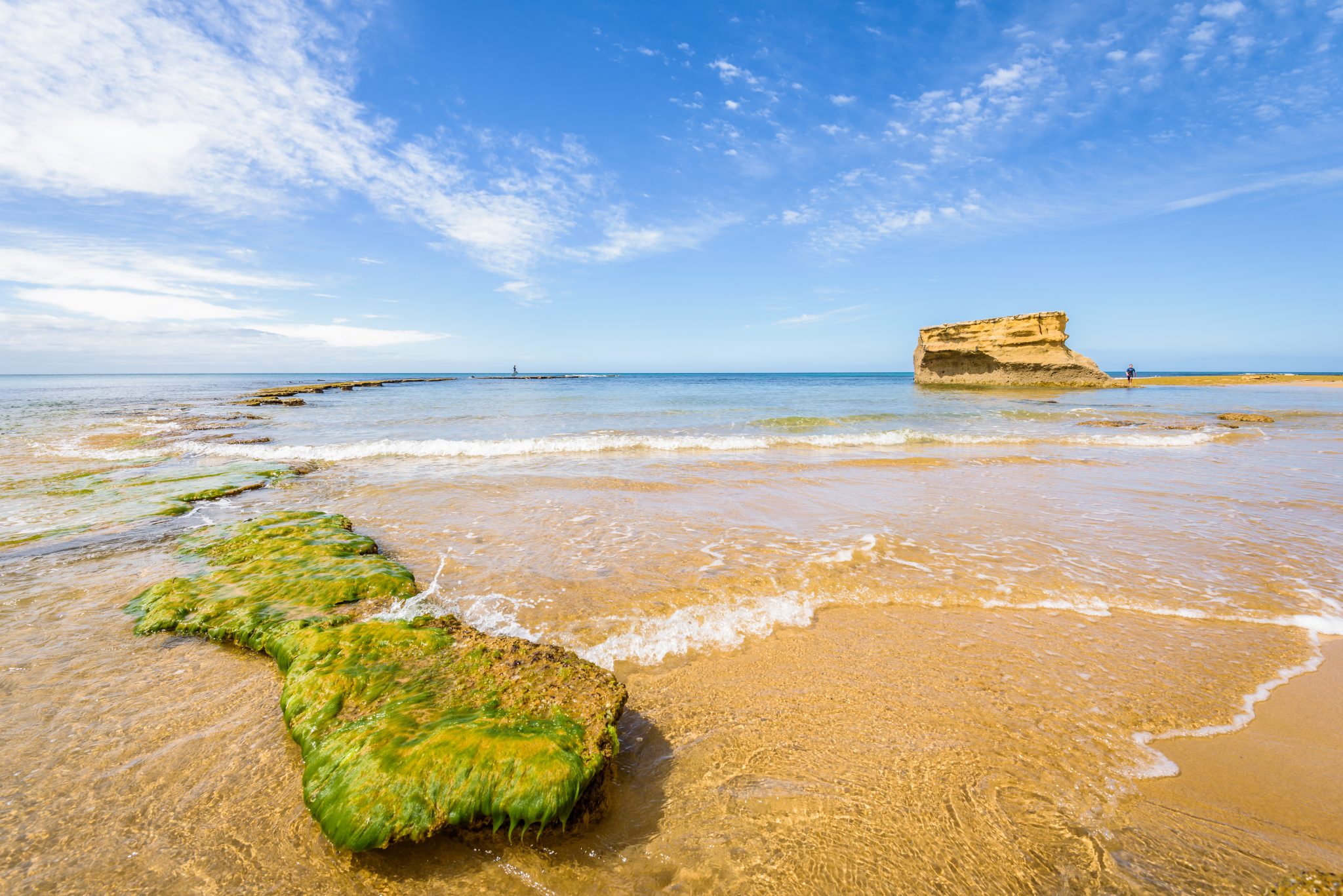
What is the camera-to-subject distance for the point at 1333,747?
9.69 feet

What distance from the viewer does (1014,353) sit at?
43.2 metres

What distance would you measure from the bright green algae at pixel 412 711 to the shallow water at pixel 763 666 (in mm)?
150

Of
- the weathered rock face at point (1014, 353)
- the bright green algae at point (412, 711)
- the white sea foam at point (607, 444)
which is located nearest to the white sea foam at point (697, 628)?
the bright green algae at point (412, 711)

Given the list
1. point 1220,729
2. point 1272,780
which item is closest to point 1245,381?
point 1220,729

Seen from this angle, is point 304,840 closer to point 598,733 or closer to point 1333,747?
point 598,733

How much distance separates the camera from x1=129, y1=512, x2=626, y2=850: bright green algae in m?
2.40

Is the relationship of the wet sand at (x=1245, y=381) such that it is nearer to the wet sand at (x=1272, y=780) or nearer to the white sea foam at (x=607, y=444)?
the white sea foam at (x=607, y=444)

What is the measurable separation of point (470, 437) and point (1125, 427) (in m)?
21.8

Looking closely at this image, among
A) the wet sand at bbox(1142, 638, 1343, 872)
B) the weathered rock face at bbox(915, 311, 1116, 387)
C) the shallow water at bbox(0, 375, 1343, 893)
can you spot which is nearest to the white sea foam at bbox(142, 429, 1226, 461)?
the shallow water at bbox(0, 375, 1343, 893)

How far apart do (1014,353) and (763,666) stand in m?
48.3

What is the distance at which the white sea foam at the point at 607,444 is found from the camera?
13977mm

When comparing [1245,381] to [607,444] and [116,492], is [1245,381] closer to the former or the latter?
[607,444]

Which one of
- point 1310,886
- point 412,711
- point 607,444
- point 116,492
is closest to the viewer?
point 1310,886

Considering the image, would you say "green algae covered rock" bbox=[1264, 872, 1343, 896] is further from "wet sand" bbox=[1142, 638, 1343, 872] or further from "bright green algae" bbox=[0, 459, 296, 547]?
"bright green algae" bbox=[0, 459, 296, 547]
